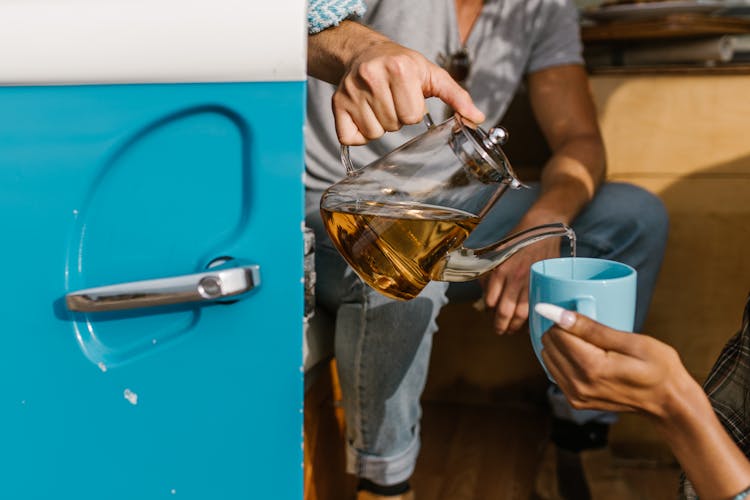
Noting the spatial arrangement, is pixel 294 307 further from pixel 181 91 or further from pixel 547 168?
pixel 547 168

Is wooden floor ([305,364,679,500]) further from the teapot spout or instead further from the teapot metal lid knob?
the teapot metal lid knob

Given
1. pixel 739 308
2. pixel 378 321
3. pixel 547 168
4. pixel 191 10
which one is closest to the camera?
pixel 191 10

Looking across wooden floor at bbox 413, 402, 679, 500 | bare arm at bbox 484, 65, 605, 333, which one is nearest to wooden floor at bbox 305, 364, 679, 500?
wooden floor at bbox 413, 402, 679, 500

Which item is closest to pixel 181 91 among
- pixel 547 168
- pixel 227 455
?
pixel 227 455

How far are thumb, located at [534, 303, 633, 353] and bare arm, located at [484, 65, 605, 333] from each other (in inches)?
15.2

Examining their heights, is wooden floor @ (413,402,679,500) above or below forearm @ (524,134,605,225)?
below

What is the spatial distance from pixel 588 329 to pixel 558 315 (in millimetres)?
27

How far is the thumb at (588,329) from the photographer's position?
Result: 66cm

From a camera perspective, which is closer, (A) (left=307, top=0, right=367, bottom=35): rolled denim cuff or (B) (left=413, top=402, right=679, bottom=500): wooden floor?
(A) (left=307, top=0, right=367, bottom=35): rolled denim cuff

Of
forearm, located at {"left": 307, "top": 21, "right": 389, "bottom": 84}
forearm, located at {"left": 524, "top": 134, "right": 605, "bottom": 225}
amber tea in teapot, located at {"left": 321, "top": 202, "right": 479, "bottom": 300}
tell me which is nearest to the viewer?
amber tea in teapot, located at {"left": 321, "top": 202, "right": 479, "bottom": 300}

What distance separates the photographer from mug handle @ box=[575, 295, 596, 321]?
723 mm

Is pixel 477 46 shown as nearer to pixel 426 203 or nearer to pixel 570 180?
pixel 570 180

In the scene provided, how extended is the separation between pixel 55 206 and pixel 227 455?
27 cm

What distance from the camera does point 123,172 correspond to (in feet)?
2.27
